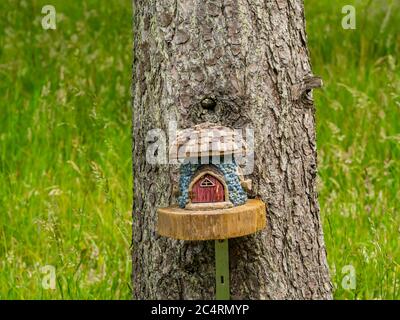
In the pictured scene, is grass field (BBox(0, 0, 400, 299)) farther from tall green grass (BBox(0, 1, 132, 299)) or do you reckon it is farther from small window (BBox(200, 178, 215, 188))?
small window (BBox(200, 178, 215, 188))

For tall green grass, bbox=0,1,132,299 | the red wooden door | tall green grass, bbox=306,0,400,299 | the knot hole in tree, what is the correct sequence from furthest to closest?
tall green grass, bbox=0,1,132,299 → tall green grass, bbox=306,0,400,299 → the knot hole in tree → the red wooden door

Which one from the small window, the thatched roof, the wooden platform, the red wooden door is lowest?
the wooden platform

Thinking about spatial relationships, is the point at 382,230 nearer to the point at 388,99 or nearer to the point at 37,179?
the point at 388,99

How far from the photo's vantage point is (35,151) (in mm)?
5016

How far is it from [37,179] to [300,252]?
219 centimetres

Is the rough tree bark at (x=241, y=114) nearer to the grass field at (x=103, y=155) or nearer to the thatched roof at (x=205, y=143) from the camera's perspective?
the thatched roof at (x=205, y=143)

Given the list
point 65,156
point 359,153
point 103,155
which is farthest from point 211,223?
point 65,156

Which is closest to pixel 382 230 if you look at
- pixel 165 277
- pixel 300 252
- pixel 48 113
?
pixel 300 252

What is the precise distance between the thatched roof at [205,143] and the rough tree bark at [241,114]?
0.42 feet

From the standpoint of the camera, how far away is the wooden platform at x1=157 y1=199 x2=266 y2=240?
2.69 metres

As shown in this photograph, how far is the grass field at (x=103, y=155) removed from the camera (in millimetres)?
4039

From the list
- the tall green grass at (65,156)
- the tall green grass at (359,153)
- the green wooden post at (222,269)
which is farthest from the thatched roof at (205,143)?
the tall green grass at (65,156)

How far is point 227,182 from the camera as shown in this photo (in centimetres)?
283

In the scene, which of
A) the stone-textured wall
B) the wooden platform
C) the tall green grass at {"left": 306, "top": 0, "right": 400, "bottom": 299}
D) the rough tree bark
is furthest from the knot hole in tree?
the tall green grass at {"left": 306, "top": 0, "right": 400, "bottom": 299}
